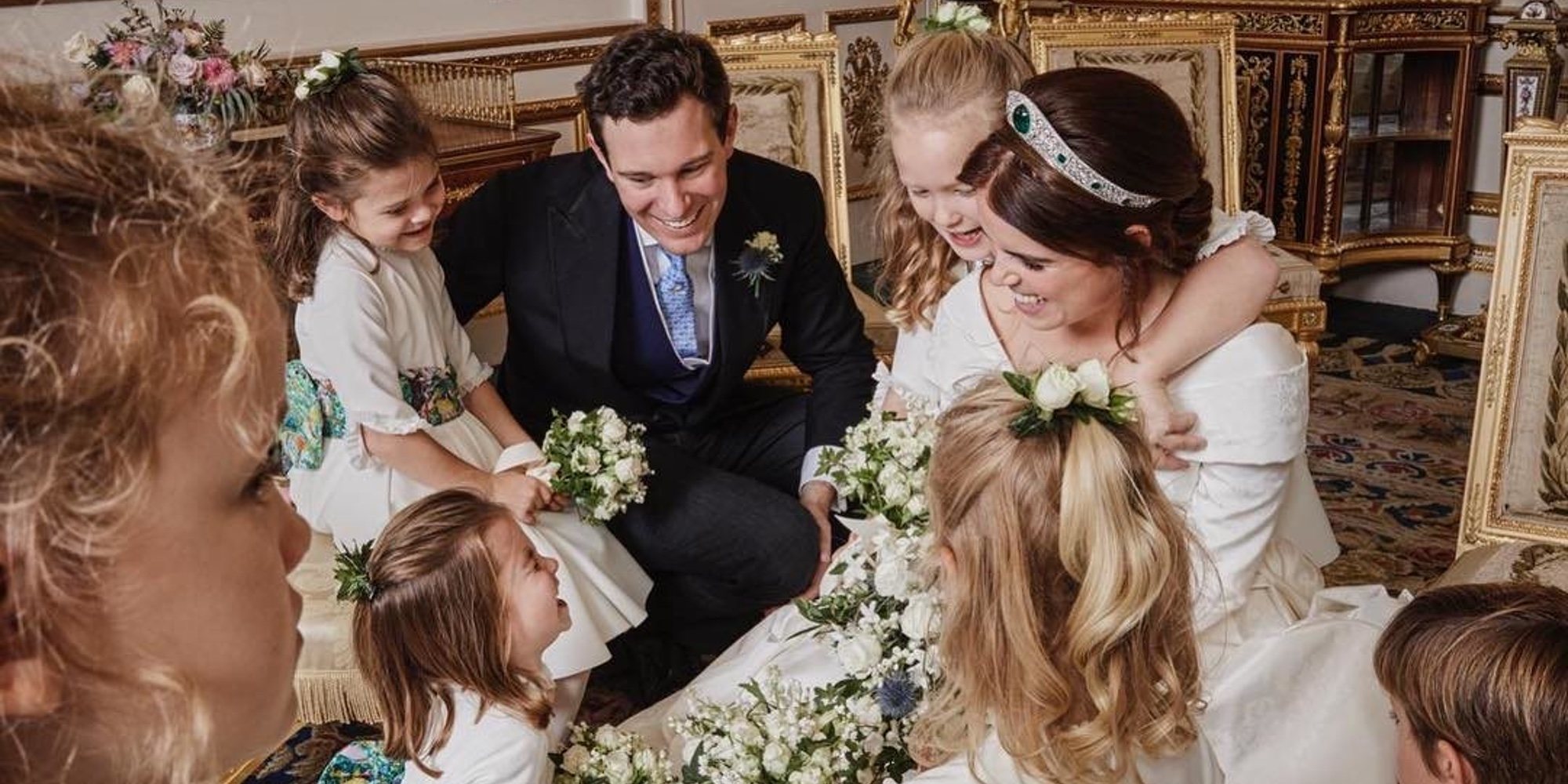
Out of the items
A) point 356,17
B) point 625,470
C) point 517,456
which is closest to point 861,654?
point 625,470

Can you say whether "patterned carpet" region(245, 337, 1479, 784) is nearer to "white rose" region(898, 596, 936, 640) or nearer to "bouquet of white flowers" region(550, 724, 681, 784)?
"bouquet of white flowers" region(550, 724, 681, 784)

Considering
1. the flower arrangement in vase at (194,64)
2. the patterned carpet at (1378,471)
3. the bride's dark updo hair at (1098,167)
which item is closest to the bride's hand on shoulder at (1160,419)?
the bride's dark updo hair at (1098,167)

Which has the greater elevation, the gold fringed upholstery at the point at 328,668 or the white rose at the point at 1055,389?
the white rose at the point at 1055,389

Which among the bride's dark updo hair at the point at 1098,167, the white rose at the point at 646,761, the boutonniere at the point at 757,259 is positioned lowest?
the white rose at the point at 646,761

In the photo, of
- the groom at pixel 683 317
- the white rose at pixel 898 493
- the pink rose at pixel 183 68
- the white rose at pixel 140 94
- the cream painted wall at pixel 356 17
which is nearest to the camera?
Result: the white rose at pixel 140 94

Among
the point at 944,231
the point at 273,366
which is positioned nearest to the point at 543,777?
the point at 944,231

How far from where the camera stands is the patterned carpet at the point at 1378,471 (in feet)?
11.5

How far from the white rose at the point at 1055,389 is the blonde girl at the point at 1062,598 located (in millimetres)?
29

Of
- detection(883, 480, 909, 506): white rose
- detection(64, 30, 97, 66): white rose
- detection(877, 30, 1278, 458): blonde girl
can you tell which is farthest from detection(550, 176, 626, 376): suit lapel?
detection(64, 30, 97, 66): white rose

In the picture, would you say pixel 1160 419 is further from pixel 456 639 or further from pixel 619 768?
pixel 456 639

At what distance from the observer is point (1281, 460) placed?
2492mm

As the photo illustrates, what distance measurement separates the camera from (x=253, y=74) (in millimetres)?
4043

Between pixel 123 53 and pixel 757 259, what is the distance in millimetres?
1637

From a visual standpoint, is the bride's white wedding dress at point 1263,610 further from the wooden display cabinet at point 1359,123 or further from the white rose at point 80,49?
the wooden display cabinet at point 1359,123
